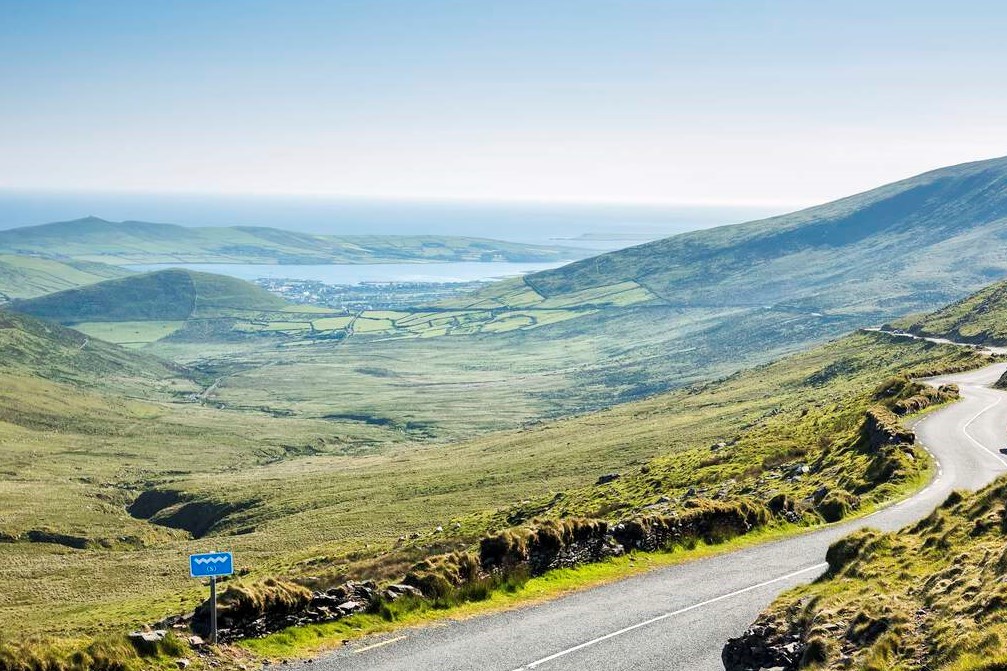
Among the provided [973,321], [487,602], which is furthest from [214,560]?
[973,321]

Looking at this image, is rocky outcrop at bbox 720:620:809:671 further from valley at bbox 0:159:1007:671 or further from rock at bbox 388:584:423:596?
rock at bbox 388:584:423:596

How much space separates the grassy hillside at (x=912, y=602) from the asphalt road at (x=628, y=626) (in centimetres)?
185

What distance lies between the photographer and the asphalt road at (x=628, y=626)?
20.9m

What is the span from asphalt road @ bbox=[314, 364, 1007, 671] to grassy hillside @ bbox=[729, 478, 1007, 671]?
6.06 feet

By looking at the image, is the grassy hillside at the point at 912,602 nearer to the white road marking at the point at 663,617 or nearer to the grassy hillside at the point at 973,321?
the white road marking at the point at 663,617

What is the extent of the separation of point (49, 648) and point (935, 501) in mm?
33958

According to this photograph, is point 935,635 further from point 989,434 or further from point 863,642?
point 989,434

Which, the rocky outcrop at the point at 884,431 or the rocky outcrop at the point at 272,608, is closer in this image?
the rocky outcrop at the point at 272,608

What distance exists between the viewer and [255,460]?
16850cm

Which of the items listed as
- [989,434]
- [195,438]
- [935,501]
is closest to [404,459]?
[195,438]

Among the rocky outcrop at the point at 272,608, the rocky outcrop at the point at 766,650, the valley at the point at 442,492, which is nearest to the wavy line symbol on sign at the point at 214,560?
the rocky outcrop at the point at 272,608

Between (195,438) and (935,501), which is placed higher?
(935,501)

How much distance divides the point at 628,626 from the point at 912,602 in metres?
7.07

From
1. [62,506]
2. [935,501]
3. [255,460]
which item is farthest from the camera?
[255,460]
